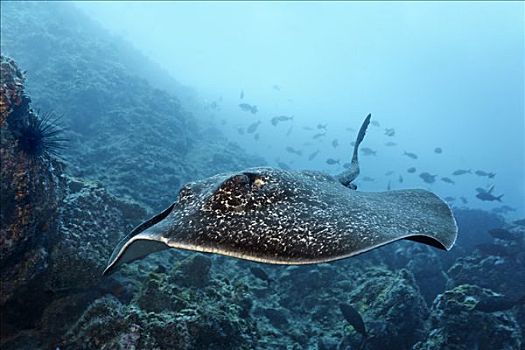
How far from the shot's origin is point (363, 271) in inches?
371

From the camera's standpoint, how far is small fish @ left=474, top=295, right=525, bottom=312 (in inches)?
230

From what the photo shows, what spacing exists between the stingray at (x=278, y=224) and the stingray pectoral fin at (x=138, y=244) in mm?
12

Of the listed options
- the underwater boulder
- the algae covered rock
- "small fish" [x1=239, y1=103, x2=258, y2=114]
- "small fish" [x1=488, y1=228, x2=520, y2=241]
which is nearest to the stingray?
the underwater boulder

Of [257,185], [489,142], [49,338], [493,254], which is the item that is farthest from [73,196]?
[489,142]

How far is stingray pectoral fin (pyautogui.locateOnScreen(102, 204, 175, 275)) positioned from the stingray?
12 millimetres

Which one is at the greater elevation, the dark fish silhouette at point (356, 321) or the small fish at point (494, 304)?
the small fish at point (494, 304)

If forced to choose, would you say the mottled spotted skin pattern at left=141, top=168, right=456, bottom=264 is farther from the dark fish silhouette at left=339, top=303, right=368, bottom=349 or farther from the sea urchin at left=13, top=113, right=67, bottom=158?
the dark fish silhouette at left=339, top=303, right=368, bottom=349

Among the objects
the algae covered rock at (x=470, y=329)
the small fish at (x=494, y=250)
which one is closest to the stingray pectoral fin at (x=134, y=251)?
the algae covered rock at (x=470, y=329)

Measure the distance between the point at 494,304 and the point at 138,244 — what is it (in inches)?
237

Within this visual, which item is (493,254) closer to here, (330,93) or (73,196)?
(73,196)

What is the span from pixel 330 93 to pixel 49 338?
594ft

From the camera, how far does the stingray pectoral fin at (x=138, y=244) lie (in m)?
2.98

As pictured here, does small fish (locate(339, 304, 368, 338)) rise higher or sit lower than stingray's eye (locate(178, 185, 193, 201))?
lower

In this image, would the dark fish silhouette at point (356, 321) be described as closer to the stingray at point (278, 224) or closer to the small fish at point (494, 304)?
the small fish at point (494, 304)
